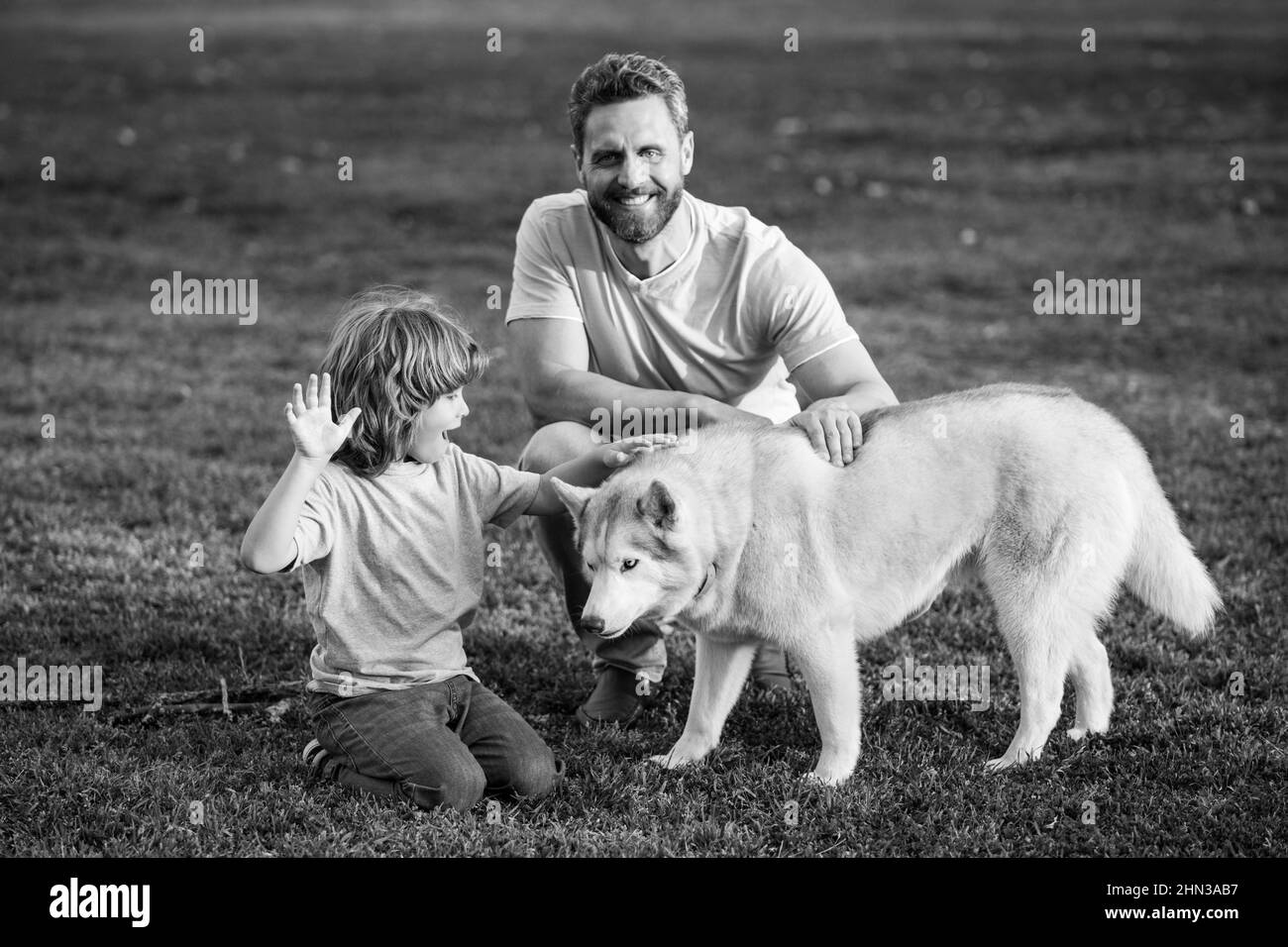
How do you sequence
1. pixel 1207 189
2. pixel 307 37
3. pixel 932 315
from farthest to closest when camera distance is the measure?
pixel 307 37, pixel 1207 189, pixel 932 315

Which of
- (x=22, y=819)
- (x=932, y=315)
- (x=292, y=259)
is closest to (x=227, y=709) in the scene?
(x=22, y=819)

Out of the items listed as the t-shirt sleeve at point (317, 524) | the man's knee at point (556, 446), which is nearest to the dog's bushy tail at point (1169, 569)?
the man's knee at point (556, 446)

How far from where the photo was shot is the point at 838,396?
15.8 ft

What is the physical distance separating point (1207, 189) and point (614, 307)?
10994 millimetres

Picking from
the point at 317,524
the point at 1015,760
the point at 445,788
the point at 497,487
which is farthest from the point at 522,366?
the point at 1015,760

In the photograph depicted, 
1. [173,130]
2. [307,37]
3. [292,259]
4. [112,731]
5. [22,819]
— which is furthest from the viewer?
[307,37]

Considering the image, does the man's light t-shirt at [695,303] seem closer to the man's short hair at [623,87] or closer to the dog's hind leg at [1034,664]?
the man's short hair at [623,87]

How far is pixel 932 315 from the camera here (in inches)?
433

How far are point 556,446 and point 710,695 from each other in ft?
3.45

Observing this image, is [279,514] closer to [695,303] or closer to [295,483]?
[295,483]

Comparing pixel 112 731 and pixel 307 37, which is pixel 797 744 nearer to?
pixel 112 731

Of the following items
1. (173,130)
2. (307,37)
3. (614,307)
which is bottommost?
(614,307)

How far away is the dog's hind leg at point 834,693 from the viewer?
14.3 ft

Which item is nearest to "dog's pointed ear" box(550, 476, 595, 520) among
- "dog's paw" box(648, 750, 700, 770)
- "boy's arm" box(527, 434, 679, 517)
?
"boy's arm" box(527, 434, 679, 517)
